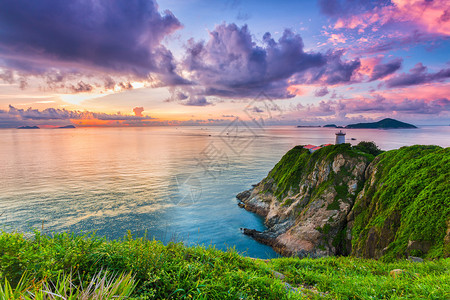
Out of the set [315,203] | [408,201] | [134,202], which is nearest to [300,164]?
[315,203]

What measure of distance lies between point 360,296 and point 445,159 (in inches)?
762

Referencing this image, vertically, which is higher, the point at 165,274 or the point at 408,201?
the point at 165,274

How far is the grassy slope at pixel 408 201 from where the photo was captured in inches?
552

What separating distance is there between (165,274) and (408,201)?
2138cm

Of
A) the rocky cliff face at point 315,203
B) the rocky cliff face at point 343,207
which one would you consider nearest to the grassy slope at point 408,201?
the rocky cliff face at point 343,207

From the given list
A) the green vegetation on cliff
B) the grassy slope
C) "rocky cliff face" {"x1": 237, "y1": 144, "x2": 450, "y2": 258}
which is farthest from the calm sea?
the grassy slope

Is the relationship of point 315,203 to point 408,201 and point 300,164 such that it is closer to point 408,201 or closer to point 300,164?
point 408,201

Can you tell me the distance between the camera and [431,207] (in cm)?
1474

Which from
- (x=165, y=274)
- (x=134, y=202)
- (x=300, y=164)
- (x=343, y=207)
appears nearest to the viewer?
(x=165, y=274)

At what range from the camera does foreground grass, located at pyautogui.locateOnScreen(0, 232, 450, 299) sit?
4.54m

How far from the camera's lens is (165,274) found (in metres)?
5.14

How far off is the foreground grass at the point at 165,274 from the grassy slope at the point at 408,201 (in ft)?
33.3

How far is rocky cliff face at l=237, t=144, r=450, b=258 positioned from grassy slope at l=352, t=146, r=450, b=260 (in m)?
0.08

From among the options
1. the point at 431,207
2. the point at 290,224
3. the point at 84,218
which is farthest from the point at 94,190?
the point at 431,207
